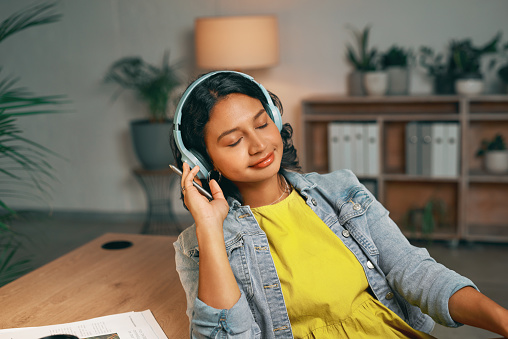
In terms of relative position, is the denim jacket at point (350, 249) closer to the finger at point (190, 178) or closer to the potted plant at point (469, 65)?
the finger at point (190, 178)

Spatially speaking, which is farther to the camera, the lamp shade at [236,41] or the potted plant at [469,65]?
the lamp shade at [236,41]

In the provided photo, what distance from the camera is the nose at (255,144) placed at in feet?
3.92

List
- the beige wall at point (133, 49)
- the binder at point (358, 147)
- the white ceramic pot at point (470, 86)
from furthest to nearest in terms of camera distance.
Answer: the beige wall at point (133, 49) < the binder at point (358, 147) < the white ceramic pot at point (470, 86)

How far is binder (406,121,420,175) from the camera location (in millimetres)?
3625

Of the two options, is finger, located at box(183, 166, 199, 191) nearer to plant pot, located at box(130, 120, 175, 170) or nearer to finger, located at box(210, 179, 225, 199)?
finger, located at box(210, 179, 225, 199)

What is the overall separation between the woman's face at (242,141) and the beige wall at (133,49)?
2842 mm

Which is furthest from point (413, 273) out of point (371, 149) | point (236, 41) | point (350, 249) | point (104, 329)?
point (236, 41)

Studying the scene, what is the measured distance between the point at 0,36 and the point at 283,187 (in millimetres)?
1205

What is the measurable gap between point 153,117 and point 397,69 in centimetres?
190

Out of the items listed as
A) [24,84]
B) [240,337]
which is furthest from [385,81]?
[24,84]

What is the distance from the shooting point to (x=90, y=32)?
4551 mm

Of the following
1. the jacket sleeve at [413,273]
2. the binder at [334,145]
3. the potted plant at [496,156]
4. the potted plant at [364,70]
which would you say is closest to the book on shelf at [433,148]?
the potted plant at [496,156]

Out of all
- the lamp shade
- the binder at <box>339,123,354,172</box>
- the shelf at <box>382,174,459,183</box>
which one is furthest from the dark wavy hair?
the shelf at <box>382,174,459,183</box>

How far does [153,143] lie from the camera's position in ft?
13.3
